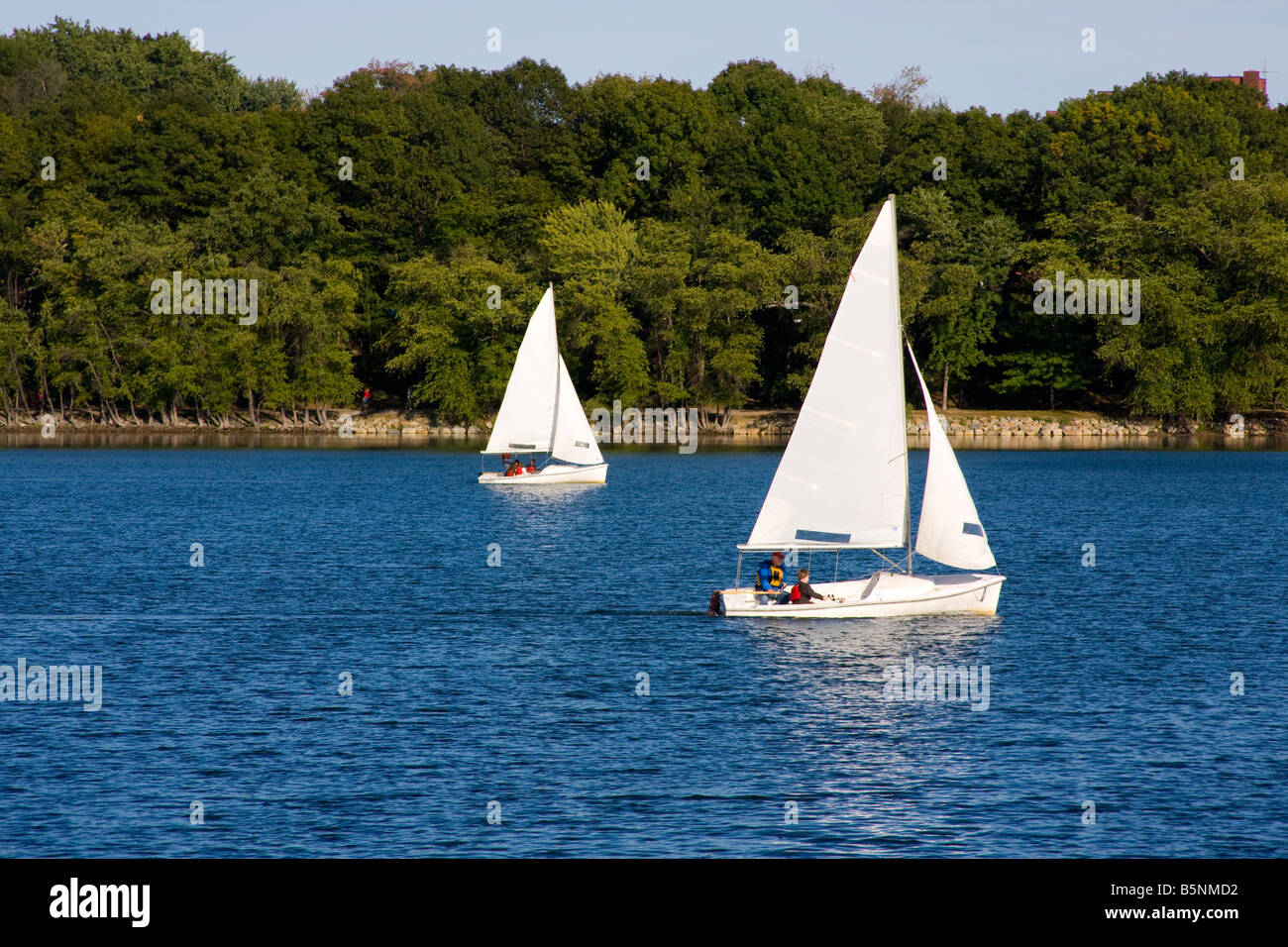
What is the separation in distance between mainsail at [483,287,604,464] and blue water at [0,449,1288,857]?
20842mm

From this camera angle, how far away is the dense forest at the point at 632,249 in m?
124

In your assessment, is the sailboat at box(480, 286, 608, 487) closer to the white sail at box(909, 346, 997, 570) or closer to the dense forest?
the dense forest

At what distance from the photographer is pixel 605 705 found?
103 feet

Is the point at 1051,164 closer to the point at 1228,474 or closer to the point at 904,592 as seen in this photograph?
the point at 1228,474

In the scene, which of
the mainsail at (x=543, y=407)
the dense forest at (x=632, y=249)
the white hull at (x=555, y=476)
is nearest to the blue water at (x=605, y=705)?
the mainsail at (x=543, y=407)

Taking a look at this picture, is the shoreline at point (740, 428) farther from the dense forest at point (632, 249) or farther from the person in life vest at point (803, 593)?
the person in life vest at point (803, 593)

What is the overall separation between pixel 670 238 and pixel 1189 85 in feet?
204

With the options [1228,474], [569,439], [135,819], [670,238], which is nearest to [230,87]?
[670,238]

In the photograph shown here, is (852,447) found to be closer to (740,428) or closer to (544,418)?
(544,418)

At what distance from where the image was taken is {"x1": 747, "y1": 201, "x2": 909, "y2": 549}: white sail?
3775 centimetres

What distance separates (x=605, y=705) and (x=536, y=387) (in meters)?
54.7

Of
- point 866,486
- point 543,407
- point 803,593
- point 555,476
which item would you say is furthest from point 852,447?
point 555,476

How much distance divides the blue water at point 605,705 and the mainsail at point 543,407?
2084 centimetres

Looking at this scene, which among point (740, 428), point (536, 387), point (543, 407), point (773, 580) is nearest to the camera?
point (773, 580)
